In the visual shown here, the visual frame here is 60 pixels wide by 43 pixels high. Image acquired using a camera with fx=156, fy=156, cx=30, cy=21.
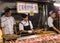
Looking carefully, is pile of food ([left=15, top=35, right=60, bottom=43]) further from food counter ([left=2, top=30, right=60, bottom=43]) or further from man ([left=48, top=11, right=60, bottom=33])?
man ([left=48, top=11, right=60, bottom=33])

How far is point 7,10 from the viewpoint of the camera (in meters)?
1.85

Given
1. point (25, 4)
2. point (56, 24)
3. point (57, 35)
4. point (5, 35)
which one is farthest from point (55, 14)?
point (5, 35)

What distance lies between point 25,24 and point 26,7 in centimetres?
22

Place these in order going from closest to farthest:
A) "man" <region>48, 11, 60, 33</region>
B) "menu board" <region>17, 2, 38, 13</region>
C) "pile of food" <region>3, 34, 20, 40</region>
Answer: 1. "pile of food" <region>3, 34, 20, 40</region>
2. "menu board" <region>17, 2, 38, 13</region>
3. "man" <region>48, 11, 60, 33</region>

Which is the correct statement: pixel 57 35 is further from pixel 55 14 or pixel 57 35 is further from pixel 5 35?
pixel 5 35

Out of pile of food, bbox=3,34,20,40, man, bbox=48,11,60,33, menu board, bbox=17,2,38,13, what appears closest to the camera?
pile of food, bbox=3,34,20,40

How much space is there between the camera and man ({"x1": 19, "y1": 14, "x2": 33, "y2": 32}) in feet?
6.30

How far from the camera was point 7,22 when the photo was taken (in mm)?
1868

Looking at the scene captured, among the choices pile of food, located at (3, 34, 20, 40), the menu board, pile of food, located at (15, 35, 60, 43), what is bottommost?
pile of food, located at (15, 35, 60, 43)

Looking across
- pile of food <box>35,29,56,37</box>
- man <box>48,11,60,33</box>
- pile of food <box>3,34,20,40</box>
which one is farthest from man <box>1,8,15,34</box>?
man <box>48,11,60,33</box>

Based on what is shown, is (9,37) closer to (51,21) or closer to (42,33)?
(42,33)

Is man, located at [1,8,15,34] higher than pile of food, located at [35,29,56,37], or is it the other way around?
man, located at [1,8,15,34]

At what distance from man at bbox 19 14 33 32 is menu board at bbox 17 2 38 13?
A: 71mm

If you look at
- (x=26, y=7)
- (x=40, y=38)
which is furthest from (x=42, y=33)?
(x=26, y=7)
